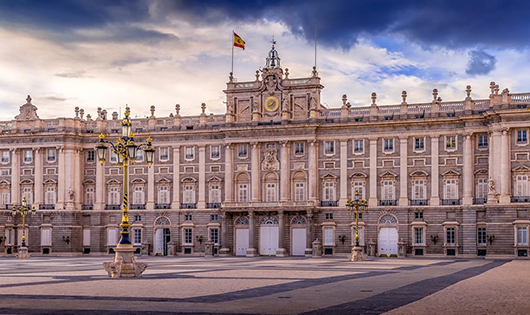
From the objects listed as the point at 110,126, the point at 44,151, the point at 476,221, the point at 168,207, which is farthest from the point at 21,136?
the point at 476,221

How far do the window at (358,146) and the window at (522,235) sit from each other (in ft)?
55.9

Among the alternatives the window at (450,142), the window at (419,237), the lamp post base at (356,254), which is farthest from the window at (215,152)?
the lamp post base at (356,254)

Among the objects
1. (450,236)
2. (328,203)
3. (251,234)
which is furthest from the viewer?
(251,234)

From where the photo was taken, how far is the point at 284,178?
83.0 m

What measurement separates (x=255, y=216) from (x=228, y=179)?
4.91 metres

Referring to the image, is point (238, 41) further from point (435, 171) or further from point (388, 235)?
point (388, 235)

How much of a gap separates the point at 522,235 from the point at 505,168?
20.5 feet

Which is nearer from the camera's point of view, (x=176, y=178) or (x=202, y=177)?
(x=202, y=177)

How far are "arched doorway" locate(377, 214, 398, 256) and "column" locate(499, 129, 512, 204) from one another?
432 inches

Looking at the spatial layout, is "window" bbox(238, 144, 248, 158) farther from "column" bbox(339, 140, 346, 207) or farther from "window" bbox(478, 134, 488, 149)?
"window" bbox(478, 134, 488, 149)

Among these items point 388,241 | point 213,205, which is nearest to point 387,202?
point 388,241

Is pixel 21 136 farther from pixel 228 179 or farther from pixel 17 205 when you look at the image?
pixel 228 179

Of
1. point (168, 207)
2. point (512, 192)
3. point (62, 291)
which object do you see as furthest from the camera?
point (168, 207)

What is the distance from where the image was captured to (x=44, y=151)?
9019 centimetres
